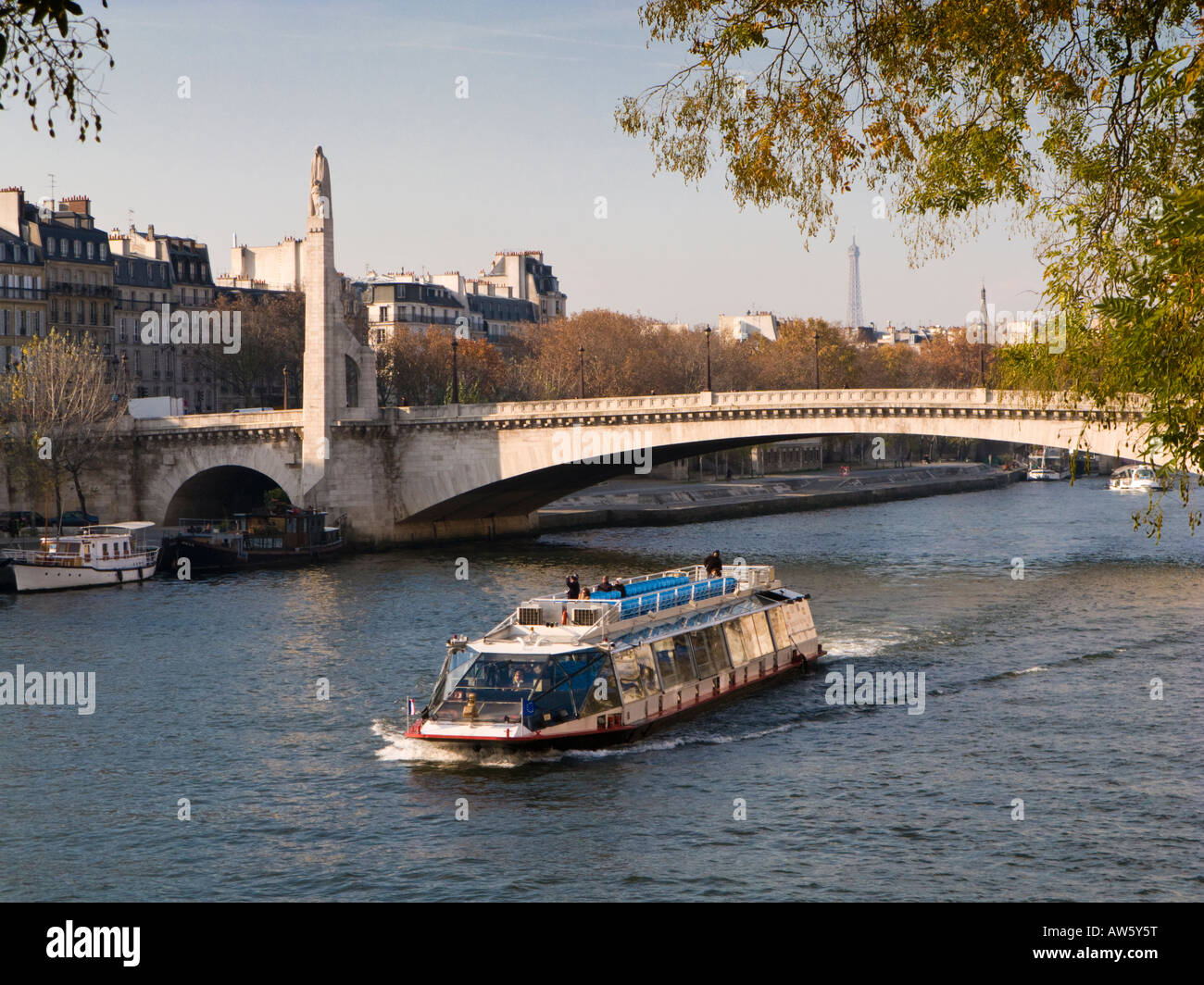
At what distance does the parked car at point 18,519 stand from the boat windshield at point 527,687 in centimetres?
3964

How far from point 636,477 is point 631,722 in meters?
74.1

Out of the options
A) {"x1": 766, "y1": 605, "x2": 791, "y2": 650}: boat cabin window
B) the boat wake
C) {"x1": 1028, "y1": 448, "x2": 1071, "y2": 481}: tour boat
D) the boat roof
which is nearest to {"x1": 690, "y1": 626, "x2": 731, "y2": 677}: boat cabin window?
the boat roof

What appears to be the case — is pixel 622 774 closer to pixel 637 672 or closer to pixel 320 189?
pixel 637 672

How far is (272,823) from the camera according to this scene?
78.3 ft

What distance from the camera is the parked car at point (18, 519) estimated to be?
63.2 metres

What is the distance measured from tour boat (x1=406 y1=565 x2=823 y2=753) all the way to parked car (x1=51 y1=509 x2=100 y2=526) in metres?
39.3

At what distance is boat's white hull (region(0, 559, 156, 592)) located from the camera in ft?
171

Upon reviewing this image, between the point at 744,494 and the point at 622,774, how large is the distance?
64550 mm

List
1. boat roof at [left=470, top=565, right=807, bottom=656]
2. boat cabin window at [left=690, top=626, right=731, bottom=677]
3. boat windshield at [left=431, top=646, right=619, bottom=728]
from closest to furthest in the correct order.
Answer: boat windshield at [left=431, top=646, right=619, bottom=728], boat roof at [left=470, top=565, right=807, bottom=656], boat cabin window at [left=690, top=626, right=731, bottom=677]
